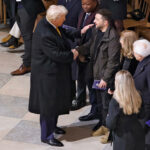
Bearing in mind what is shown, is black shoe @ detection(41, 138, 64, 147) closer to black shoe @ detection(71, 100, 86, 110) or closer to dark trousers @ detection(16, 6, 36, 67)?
black shoe @ detection(71, 100, 86, 110)

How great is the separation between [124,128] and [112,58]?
119 centimetres

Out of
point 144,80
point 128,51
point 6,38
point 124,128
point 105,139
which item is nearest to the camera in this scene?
point 124,128

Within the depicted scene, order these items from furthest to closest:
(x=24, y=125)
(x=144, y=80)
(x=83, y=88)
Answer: (x=83, y=88) < (x=24, y=125) < (x=144, y=80)

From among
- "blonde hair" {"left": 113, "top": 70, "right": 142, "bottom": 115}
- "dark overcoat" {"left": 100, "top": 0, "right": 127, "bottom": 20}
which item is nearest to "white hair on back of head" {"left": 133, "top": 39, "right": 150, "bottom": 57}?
"blonde hair" {"left": 113, "top": 70, "right": 142, "bottom": 115}

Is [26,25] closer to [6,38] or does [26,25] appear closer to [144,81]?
[6,38]

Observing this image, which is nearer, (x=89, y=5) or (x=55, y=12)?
(x=55, y=12)

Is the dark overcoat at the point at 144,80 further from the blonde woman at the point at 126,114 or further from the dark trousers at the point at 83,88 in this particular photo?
the dark trousers at the point at 83,88

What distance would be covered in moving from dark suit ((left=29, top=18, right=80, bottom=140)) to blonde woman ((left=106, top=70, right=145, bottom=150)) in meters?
1.12

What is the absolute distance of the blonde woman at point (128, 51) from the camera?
526 cm

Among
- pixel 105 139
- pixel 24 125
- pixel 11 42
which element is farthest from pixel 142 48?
pixel 11 42

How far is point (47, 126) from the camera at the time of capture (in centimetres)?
570

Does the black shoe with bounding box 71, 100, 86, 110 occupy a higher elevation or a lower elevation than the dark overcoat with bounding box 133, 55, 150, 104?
lower

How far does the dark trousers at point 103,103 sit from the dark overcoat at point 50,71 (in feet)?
1.29

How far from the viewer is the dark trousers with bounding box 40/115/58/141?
566 centimetres
